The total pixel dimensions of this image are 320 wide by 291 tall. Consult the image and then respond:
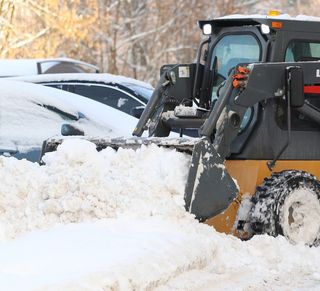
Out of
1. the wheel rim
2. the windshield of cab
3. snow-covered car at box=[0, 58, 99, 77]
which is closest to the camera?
the wheel rim

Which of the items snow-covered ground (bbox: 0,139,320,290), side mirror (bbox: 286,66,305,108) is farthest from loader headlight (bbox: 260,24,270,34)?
snow-covered ground (bbox: 0,139,320,290)

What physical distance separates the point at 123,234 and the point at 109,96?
277 inches

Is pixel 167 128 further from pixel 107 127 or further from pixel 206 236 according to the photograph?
pixel 206 236

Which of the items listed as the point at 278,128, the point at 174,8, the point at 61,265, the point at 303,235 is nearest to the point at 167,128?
the point at 278,128

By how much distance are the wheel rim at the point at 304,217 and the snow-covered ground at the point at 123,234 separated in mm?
236

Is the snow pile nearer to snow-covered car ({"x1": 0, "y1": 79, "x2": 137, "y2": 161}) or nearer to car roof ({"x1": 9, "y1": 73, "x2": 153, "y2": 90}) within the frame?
snow-covered car ({"x1": 0, "y1": 79, "x2": 137, "y2": 161})

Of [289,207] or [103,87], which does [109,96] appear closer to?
[103,87]

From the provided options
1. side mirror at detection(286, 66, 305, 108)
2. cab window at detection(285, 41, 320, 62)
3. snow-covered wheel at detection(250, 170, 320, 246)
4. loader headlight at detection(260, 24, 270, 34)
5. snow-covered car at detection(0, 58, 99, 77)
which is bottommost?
snow-covered car at detection(0, 58, 99, 77)

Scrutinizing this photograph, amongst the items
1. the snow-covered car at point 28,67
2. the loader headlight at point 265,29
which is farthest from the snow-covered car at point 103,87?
the loader headlight at point 265,29

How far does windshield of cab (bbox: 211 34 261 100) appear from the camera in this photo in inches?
332

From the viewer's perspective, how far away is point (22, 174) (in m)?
7.22

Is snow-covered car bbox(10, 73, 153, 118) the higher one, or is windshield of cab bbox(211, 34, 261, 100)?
windshield of cab bbox(211, 34, 261, 100)

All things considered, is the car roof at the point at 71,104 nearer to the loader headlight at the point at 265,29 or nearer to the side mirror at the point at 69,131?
the side mirror at the point at 69,131

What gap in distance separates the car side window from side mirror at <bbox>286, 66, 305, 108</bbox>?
5329mm
